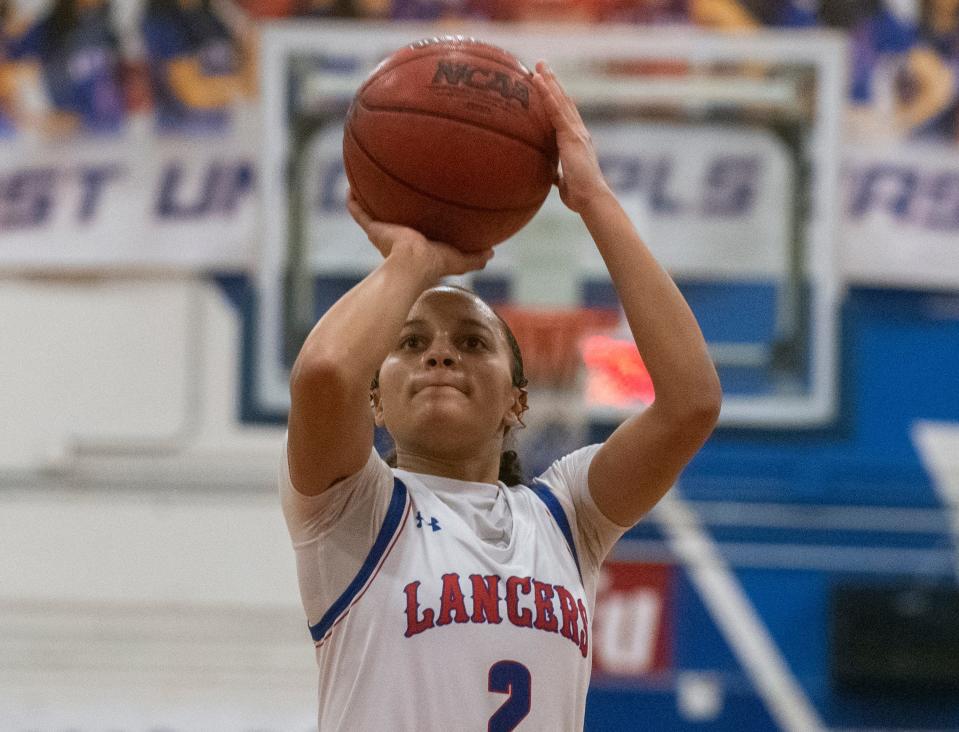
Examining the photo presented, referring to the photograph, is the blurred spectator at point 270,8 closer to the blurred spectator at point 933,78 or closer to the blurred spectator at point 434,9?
the blurred spectator at point 434,9

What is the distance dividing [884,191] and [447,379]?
12.8ft

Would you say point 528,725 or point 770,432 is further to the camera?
point 770,432

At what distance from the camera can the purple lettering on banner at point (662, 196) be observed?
5.35m

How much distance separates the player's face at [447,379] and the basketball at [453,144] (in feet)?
0.41

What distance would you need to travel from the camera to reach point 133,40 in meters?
5.52

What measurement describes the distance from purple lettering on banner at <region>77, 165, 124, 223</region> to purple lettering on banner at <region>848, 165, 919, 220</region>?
126 inches

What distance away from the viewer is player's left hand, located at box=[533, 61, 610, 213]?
2.02 meters

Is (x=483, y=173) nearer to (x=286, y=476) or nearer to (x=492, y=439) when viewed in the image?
(x=492, y=439)

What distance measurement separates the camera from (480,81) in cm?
209

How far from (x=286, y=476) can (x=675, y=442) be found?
0.61 metres

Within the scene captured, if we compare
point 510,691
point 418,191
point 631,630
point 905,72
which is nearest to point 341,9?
point 905,72

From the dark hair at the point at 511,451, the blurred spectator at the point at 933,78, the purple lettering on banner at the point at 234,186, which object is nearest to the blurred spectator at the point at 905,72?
the blurred spectator at the point at 933,78

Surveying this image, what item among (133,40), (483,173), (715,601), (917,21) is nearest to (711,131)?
(917,21)

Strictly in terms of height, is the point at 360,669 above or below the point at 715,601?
below
